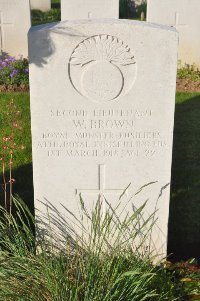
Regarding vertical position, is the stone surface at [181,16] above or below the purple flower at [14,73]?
above

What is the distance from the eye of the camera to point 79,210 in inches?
136

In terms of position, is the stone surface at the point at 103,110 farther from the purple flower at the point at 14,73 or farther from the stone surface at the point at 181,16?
the stone surface at the point at 181,16

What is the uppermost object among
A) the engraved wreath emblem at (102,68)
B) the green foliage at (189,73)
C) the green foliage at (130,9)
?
the green foliage at (130,9)

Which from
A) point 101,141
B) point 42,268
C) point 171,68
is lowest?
point 42,268

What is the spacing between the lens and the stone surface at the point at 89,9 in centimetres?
711

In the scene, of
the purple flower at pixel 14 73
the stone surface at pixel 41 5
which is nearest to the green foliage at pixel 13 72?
the purple flower at pixel 14 73

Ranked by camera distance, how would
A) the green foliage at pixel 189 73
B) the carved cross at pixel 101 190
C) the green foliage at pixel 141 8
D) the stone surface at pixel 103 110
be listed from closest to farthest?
Result: 1. the stone surface at pixel 103 110
2. the carved cross at pixel 101 190
3. the green foliage at pixel 189 73
4. the green foliage at pixel 141 8

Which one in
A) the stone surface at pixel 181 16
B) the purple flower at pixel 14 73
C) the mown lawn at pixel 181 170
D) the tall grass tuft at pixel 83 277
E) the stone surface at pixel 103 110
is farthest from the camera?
the stone surface at pixel 181 16

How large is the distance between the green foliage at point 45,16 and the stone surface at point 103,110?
11904 millimetres

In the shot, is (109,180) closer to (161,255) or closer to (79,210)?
(79,210)

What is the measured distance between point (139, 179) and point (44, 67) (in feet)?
3.47

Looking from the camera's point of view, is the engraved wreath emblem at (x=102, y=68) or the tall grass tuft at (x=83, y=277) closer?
the tall grass tuft at (x=83, y=277)

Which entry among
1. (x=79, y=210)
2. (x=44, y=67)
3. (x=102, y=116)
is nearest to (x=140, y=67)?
(x=102, y=116)

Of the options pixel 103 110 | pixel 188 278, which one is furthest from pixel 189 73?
pixel 188 278
